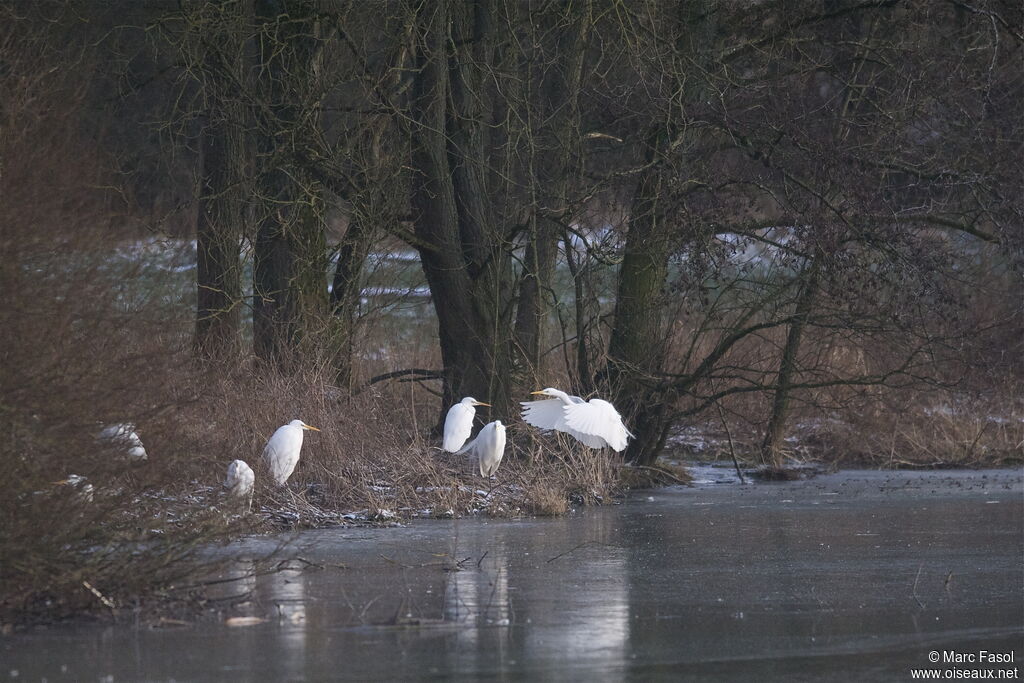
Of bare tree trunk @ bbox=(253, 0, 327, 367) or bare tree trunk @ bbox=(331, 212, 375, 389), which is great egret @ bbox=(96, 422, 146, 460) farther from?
bare tree trunk @ bbox=(331, 212, 375, 389)

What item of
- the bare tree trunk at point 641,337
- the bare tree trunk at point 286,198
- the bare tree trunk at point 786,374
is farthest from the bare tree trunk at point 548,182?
the bare tree trunk at point 786,374

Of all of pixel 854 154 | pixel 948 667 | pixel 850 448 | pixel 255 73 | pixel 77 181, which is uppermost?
pixel 255 73

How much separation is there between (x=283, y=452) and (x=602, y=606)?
507 centimetres

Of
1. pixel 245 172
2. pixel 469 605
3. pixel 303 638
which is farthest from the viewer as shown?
pixel 245 172

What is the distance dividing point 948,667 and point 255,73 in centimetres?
1275

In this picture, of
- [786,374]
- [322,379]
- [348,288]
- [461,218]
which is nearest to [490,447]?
[322,379]

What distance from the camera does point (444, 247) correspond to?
16.2m

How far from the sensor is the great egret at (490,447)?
46.2 ft

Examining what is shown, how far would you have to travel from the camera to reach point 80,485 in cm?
798

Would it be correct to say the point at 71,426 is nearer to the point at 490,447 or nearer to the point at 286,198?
the point at 490,447

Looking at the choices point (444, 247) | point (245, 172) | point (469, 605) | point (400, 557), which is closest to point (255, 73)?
point (245, 172)

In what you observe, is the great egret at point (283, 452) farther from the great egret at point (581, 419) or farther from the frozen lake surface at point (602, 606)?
the great egret at point (581, 419)

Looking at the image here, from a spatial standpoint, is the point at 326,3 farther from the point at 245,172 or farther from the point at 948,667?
the point at 948,667

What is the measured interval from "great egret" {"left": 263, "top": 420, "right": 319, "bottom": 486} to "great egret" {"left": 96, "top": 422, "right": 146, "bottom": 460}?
13.1ft
